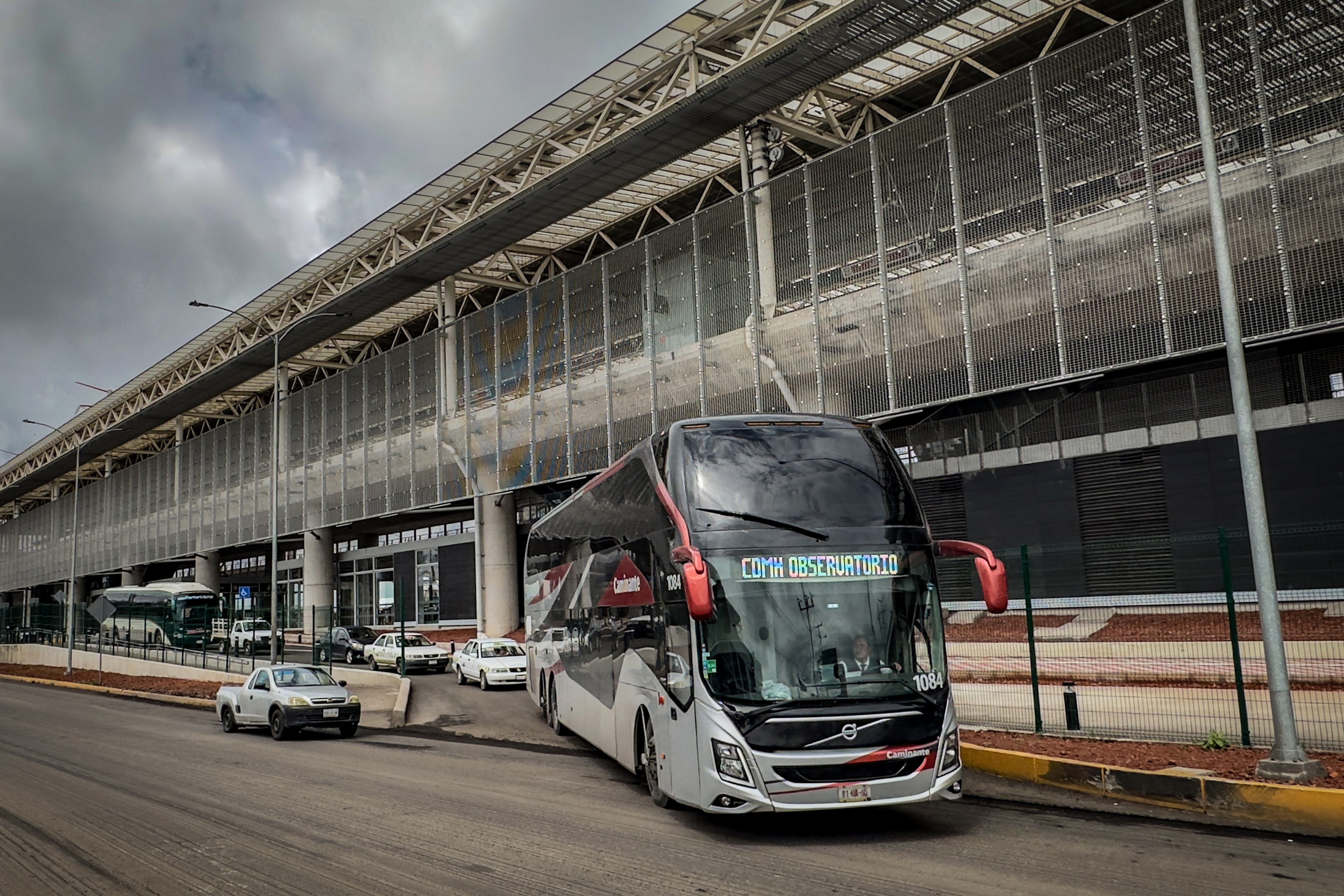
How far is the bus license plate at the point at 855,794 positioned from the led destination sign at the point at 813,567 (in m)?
1.79

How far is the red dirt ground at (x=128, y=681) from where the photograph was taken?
1251 inches

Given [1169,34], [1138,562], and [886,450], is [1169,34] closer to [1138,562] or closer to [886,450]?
[1138,562]

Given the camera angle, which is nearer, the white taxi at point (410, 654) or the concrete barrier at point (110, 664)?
the white taxi at point (410, 654)

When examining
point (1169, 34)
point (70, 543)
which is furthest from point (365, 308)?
point (70, 543)

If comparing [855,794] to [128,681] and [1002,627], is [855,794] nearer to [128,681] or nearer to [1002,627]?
Result: [1002,627]

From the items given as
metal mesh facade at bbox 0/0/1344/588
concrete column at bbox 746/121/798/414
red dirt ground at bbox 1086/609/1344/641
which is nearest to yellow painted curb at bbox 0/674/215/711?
metal mesh facade at bbox 0/0/1344/588

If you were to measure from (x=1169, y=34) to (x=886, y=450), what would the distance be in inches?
616

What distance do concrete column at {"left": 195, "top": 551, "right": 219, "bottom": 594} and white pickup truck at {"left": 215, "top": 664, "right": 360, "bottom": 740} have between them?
144 ft

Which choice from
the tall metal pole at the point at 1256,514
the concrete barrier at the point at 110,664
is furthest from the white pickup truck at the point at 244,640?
the tall metal pole at the point at 1256,514

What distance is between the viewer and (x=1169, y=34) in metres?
20.8

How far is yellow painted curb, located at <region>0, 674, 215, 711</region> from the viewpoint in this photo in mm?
28297

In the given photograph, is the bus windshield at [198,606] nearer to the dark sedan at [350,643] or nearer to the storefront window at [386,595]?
the dark sedan at [350,643]

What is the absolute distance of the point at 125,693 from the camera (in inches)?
1316

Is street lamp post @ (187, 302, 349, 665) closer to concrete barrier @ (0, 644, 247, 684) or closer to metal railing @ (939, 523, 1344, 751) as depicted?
concrete barrier @ (0, 644, 247, 684)
